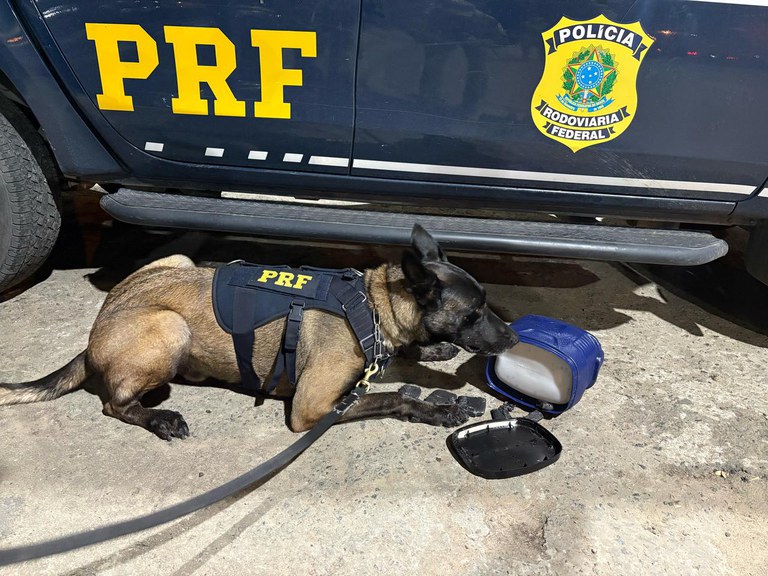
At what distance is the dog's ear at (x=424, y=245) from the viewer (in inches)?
105

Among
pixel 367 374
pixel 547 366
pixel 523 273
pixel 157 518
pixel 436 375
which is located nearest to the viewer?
pixel 157 518

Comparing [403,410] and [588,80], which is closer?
[588,80]

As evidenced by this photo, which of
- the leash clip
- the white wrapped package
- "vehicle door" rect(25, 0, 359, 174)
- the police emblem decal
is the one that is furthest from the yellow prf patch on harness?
the police emblem decal

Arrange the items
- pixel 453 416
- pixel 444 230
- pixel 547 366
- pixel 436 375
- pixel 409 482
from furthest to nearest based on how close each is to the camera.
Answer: pixel 436 375 → pixel 444 230 → pixel 547 366 → pixel 453 416 → pixel 409 482

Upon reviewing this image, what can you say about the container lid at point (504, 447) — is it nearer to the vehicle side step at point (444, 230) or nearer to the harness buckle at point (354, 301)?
the harness buckle at point (354, 301)

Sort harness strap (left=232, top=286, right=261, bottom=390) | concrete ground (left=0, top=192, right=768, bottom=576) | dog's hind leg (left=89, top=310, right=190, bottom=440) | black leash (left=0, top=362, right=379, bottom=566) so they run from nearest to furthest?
black leash (left=0, top=362, right=379, bottom=566) < concrete ground (left=0, top=192, right=768, bottom=576) < dog's hind leg (left=89, top=310, right=190, bottom=440) < harness strap (left=232, top=286, right=261, bottom=390)

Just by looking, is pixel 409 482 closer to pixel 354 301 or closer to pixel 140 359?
pixel 354 301

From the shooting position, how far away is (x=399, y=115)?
9.64ft

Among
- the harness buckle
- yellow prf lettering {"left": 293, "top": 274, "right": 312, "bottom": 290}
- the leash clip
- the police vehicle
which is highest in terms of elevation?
the police vehicle

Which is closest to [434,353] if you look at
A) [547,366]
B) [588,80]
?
[547,366]

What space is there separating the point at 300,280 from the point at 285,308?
0.52 ft

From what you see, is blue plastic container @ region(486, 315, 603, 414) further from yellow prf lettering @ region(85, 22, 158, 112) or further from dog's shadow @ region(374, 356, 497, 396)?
yellow prf lettering @ region(85, 22, 158, 112)

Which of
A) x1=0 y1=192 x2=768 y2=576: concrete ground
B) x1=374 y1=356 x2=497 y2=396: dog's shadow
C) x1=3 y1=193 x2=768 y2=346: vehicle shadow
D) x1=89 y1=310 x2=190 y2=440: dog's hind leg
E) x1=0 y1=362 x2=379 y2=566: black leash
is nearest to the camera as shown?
x1=0 y1=362 x2=379 y2=566: black leash

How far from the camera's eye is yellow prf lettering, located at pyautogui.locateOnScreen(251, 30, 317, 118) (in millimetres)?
2785
